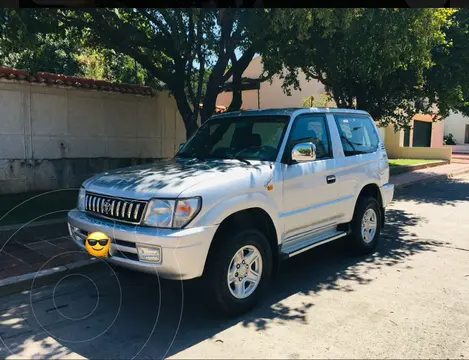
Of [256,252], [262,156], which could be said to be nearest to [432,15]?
[262,156]

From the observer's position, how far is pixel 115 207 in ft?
12.6

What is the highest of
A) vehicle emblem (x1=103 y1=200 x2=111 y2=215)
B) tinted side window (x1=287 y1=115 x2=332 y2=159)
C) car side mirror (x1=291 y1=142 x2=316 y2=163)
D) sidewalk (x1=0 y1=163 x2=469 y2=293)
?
tinted side window (x1=287 y1=115 x2=332 y2=159)

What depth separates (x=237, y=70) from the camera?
9.18 metres

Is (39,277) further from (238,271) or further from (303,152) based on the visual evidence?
(303,152)

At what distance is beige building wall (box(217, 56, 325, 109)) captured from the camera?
22750 millimetres

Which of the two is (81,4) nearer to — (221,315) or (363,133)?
(363,133)

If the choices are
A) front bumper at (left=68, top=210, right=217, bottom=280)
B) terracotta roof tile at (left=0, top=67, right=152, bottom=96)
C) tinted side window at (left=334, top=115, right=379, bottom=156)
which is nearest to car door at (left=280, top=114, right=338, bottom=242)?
tinted side window at (left=334, top=115, right=379, bottom=156)

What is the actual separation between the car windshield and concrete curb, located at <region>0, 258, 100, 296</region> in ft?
6.02

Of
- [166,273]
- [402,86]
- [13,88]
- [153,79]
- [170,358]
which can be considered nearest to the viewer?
[170,358]

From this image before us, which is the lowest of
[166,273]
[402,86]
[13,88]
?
[166,273]

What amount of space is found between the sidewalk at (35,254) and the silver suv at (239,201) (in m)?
1.02

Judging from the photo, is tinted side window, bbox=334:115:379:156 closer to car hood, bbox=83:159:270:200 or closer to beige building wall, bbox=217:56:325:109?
car hood, bbox=83:159:270:200

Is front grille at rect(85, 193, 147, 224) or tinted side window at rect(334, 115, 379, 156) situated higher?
tinted side window at rect(334, 115, 379, 156)

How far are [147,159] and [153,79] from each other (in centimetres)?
216
